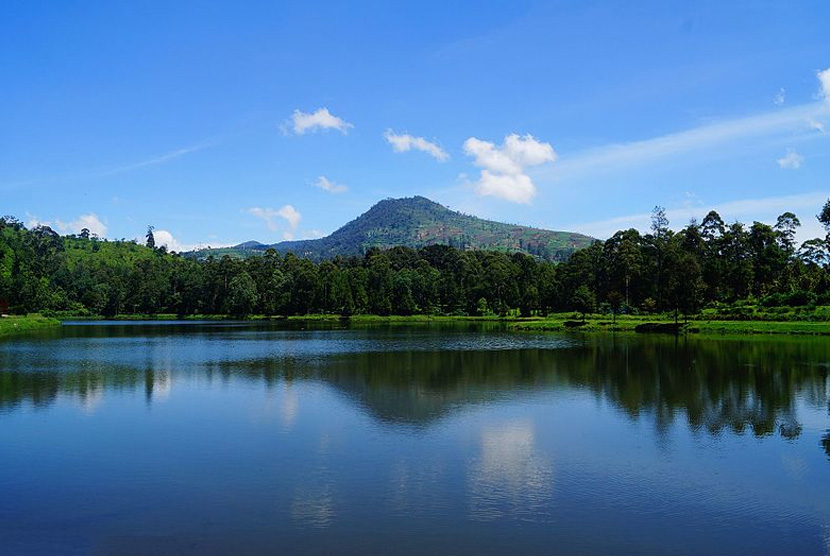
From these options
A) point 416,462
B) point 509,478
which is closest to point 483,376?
point 416,462

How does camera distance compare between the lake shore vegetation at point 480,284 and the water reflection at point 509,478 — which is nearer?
the water reflection at point 509,478

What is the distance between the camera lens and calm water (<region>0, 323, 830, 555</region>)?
1348 centimetres

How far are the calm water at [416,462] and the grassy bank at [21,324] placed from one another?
5637 cm

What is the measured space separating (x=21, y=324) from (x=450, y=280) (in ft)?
268

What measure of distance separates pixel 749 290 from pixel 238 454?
88077 mm

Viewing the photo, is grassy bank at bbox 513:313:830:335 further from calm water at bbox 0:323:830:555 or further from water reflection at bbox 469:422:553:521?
water reflection at bbox 469:422:553:521

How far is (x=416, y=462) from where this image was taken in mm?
19016

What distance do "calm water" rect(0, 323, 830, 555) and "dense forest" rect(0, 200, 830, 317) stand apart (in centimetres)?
5241

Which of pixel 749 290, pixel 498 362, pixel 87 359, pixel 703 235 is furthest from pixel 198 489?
pixel 703 235

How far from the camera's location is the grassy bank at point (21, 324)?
87.7 metres

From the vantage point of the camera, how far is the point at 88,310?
153 meters

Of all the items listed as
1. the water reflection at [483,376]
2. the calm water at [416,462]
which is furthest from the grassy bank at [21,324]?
the calm water at [416,462]

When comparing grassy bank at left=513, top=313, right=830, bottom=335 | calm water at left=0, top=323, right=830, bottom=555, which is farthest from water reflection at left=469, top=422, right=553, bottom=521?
grassy bank at left=513, top=313, right=830, bottom=335

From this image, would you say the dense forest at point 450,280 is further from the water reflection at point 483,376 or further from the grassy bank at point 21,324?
the water reflection at point 483,376
